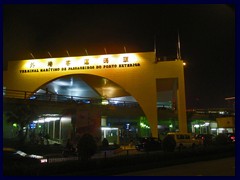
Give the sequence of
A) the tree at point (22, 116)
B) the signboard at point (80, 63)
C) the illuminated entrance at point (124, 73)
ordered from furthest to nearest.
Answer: the signboard at point (80, 63) < the illuminated entrance at point (124, 73) < the tree at point (22, 116)

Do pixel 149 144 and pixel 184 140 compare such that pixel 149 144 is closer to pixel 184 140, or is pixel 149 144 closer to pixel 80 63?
pixel 184 140

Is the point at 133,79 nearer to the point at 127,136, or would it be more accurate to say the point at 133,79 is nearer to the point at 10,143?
the point at 127,136

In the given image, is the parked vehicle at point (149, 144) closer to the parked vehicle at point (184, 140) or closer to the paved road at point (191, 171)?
the parked vehicle at point (184, 140)

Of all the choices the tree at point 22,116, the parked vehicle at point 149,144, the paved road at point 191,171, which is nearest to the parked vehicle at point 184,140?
the parked vehicle at point 149,144

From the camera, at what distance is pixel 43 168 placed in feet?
44.3

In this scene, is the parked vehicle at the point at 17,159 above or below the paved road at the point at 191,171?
above

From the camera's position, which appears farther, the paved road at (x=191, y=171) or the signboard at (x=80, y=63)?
the signboard at (x=80, y=63)

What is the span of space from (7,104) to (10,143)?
3421 millimetres

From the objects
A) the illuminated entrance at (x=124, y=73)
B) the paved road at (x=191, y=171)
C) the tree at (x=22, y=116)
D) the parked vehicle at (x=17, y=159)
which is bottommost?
the paved road at (x=191, y=171)

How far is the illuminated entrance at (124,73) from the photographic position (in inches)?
1358

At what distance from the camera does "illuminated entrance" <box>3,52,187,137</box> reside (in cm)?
3450

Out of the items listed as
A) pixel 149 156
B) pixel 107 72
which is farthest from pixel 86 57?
pixel 149 156

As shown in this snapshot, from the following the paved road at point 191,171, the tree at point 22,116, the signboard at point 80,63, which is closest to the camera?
the paved road at point 191,171

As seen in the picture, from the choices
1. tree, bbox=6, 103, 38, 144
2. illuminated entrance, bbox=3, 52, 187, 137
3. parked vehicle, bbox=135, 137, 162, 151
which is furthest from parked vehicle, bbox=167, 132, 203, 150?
tree, bbox=6, 103, 38, 144
